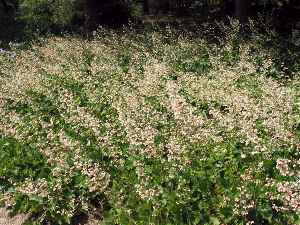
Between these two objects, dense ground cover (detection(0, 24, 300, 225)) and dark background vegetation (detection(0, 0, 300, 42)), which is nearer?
dense ground cover (detection(0, 24, 300, 225))

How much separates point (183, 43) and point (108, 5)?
10.5m

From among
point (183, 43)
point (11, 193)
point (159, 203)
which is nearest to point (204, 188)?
point (159, 203)

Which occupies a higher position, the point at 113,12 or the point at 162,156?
the point at 162,156

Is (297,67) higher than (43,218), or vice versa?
(297,67)

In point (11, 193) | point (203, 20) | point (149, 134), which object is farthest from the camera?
point (203, 20)

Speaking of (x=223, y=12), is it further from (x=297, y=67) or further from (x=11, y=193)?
(x=11, y=193)

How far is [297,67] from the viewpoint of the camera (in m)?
13.4

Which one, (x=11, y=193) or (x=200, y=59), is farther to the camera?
(x=200, y=59)

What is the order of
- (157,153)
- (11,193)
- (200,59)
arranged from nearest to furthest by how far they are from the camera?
(157,153) < (11,193) < (200,59)

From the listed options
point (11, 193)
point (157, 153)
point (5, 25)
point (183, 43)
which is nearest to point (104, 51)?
point (183, 43)

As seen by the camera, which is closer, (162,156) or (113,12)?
(162,156)

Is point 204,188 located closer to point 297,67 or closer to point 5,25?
point 297,67

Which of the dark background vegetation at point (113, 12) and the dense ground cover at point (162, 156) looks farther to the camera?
the dark background vegetation at point (113, 12)

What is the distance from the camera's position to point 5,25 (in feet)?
111
